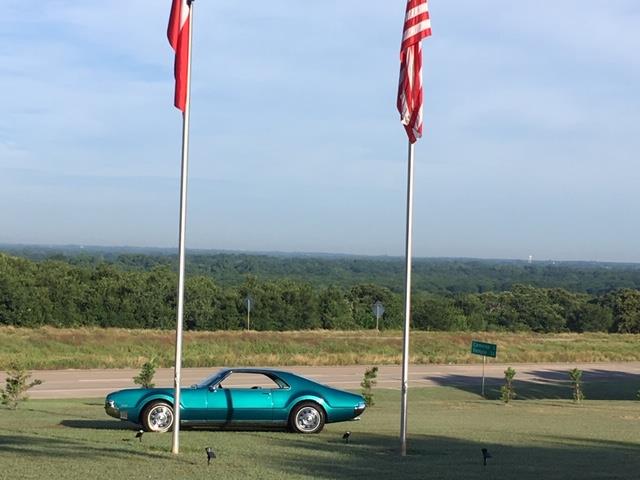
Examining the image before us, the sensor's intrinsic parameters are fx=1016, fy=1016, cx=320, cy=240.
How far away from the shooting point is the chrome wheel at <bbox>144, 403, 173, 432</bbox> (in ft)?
50.8

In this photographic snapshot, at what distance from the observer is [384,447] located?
14078 millimetres

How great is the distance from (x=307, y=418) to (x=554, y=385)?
2354 cm

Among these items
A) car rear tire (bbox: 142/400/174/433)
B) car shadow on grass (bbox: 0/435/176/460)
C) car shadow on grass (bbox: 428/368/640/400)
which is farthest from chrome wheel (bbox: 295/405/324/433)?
car shadow on grass (bbox: 428/368/640/400)

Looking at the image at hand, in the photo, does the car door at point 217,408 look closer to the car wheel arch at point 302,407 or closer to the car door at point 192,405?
the car door at point 192,405

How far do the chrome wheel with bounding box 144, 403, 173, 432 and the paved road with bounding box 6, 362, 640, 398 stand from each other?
1462 centimetres

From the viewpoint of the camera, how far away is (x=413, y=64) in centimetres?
1331

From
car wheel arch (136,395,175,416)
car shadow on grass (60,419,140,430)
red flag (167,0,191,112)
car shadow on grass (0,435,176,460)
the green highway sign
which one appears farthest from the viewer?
the green highway sign

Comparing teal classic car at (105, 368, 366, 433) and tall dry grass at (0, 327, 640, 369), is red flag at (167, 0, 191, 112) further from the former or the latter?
tall dry grass at (0, 327, 640, 369)

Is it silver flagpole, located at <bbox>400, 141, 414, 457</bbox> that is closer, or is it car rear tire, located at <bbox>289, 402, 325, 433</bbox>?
silver flagpole, located at <bbox>400, 141, 414, 457</bbox>

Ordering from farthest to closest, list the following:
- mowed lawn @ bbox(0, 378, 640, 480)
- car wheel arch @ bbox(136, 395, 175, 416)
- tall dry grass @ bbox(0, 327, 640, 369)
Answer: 1. tall dry grass @ bbox(0, 327, 640, 369)
2. car wheel arch @ bbox(136, 395, 175, 416)
3. mowed lawn @ bbox(0, 378, 640, 480)

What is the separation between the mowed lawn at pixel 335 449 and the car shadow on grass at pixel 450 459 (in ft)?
0.04

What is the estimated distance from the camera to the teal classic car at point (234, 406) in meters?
15.5

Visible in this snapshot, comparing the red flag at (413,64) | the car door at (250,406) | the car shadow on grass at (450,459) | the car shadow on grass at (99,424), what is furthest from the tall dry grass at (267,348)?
the red flag at (413,64)

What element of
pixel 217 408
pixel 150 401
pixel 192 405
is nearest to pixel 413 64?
pixel 217 408
